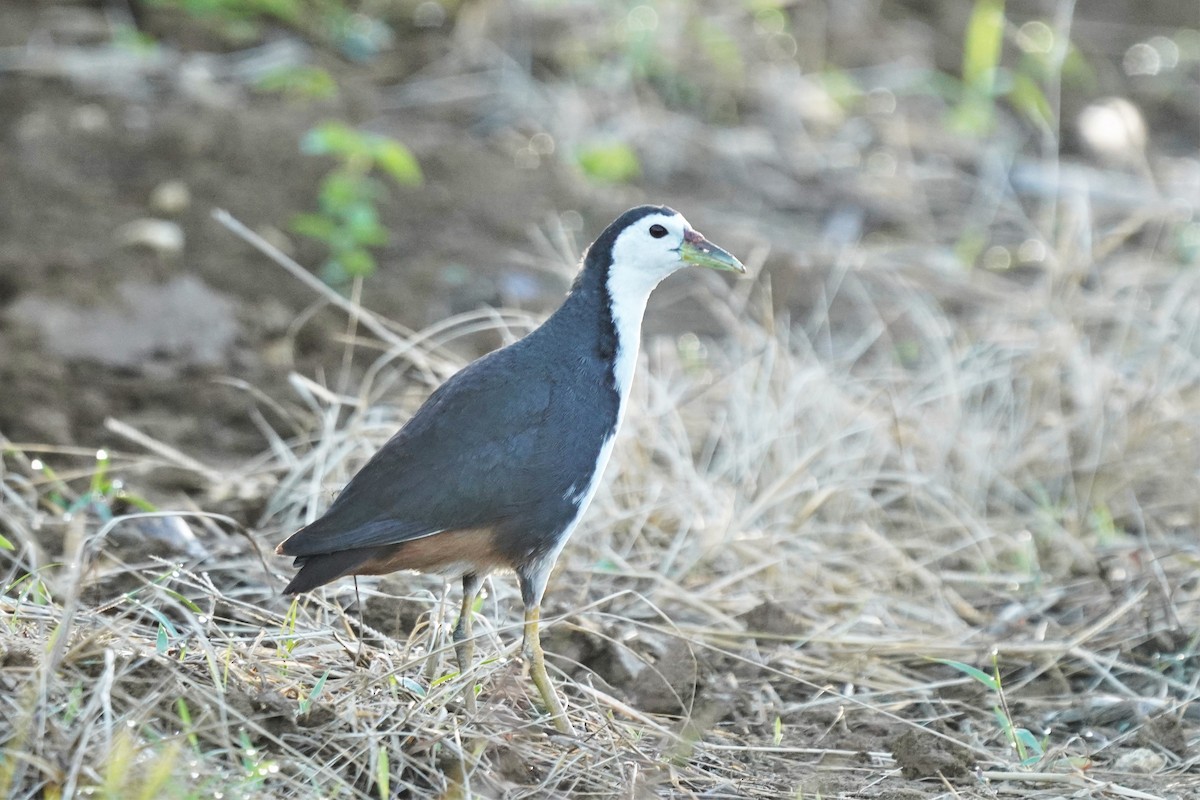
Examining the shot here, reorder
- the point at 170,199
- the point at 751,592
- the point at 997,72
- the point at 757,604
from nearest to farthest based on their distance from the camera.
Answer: the point at 757,604 < the point at 751,592 < the point at 170,199 < the point at 997,72

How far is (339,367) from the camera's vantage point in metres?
5.28

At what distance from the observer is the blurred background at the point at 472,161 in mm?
5340

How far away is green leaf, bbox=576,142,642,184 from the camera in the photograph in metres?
6.59

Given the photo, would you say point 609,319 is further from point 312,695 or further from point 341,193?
point 341,193

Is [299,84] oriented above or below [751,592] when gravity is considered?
above

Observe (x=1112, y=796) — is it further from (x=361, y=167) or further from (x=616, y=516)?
(x=361, y=167)

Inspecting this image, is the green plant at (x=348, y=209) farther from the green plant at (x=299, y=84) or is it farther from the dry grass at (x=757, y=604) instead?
the dry grass at (x=757, y=604)

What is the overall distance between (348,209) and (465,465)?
2.88 metres

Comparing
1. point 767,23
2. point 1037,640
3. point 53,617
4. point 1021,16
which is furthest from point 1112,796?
point 1021,16

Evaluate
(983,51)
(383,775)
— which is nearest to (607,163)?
(983,51)

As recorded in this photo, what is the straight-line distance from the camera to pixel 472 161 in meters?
6.62

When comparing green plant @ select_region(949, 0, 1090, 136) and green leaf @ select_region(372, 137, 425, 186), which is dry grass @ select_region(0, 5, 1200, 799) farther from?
green plant @ select_region(949, 0, 1090, 136)

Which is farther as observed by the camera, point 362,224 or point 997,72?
point 997,72

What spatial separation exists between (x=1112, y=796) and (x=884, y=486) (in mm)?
1696
